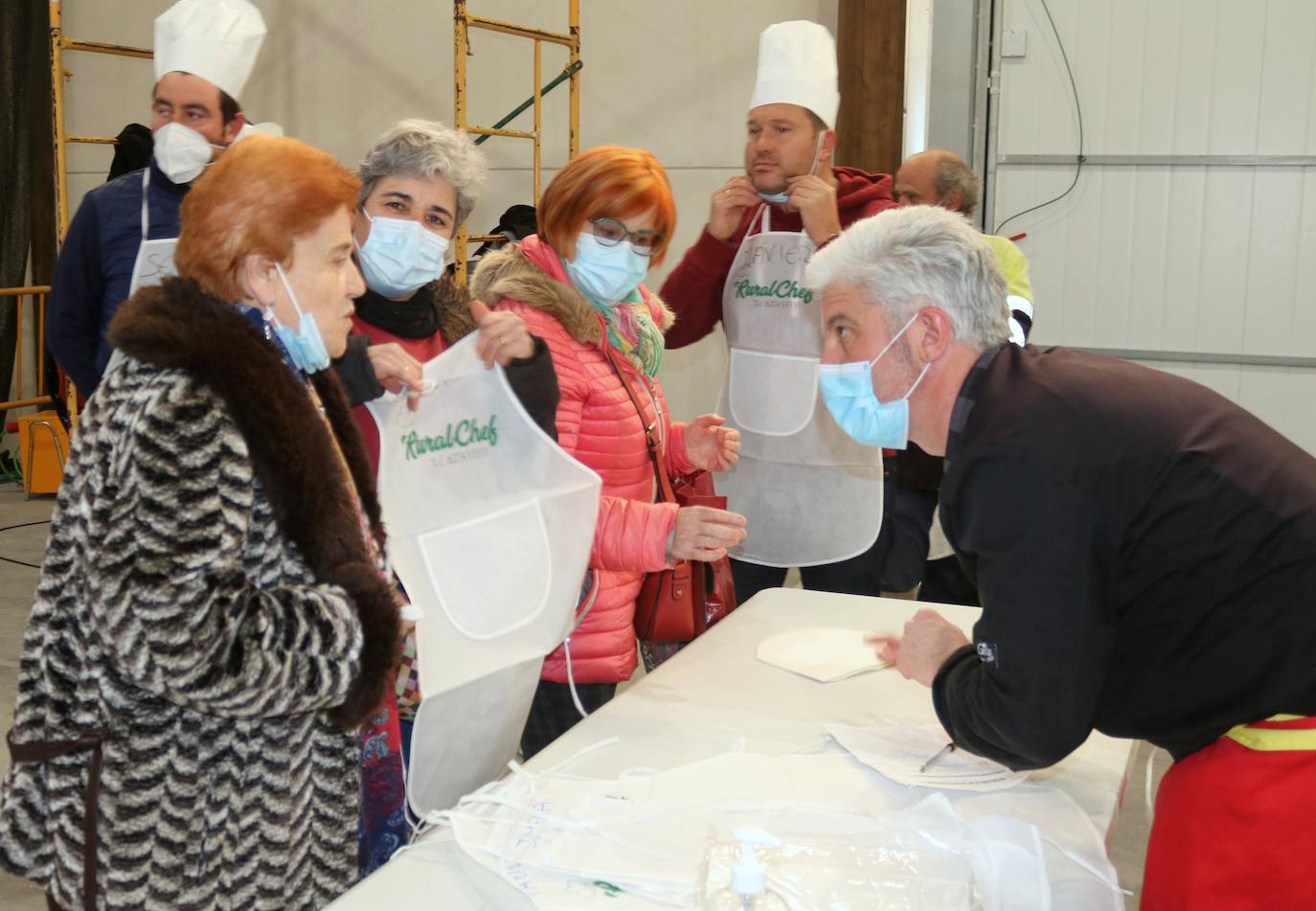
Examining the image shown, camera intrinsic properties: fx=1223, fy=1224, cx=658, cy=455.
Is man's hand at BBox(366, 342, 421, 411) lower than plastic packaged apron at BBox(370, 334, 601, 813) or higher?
higher

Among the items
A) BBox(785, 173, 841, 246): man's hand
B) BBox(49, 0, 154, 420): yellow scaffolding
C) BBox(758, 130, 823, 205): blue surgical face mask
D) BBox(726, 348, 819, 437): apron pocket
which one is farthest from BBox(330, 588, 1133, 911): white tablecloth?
BBox(49, 0, 154, 420): yellow scaffolding

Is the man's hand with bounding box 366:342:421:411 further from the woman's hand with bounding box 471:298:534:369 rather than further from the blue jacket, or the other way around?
the blue jacket

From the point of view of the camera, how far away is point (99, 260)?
2.77m

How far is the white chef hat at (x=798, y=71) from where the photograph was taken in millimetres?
3107

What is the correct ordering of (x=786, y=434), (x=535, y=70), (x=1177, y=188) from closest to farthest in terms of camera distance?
(x=786, y=434) < (x=1177, y=188) < (x=535, y=70)

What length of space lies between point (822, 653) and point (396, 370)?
858 mm

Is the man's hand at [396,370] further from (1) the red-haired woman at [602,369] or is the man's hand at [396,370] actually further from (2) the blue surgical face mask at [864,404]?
(2) the blue surgical face mask at [864,404]

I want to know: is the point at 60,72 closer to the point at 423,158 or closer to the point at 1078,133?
the point at 423,158

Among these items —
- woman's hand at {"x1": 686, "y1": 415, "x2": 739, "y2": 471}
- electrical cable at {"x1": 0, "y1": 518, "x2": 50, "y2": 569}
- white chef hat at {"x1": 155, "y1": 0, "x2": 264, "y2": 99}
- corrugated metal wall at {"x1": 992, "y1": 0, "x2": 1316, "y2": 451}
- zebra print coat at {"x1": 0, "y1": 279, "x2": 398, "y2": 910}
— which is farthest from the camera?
electrical cable at {"x1": 0, "y1": 518, "x2": 50, "y2": 569}

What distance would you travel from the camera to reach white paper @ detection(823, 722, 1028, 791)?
5.24ft

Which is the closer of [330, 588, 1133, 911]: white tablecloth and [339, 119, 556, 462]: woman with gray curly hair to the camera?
[330, 588, 1133, 911]: white tablecloth

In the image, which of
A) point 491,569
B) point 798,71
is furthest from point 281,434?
point 798,71

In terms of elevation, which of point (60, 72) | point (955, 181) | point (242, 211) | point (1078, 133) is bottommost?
point (242, 211)

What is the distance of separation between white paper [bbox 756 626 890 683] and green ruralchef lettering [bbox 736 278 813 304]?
1.07 meters
